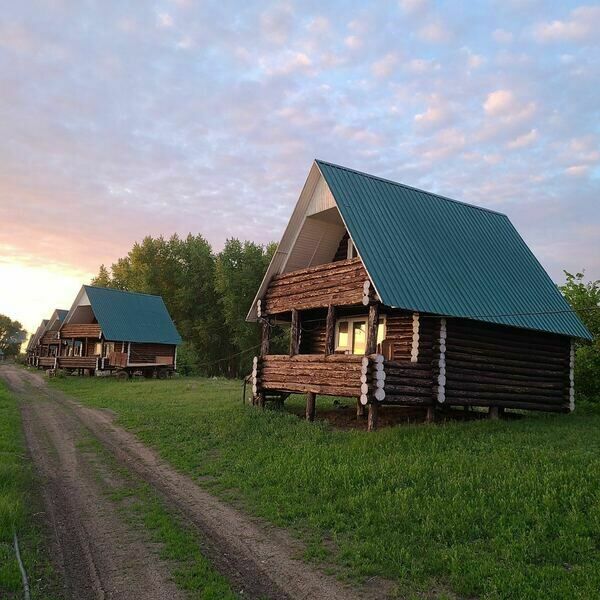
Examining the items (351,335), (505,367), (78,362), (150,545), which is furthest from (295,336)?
(78,362)

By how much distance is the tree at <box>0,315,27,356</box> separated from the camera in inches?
5591

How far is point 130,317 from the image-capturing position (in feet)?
147

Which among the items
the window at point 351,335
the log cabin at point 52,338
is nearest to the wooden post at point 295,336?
the window at point 351,335

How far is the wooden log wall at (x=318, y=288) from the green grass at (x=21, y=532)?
9.84 metres

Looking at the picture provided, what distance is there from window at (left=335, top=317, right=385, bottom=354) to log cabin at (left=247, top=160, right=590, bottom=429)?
5 centimetres

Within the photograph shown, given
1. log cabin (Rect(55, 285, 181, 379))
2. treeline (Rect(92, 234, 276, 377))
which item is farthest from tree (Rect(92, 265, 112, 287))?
log cabin (Rect(55, 285, 181, 379))

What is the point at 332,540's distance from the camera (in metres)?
7.77

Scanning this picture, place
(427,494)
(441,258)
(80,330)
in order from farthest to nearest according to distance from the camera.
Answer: (80,330) → (441,258) → (427,494)

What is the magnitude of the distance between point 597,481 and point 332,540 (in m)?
4.79

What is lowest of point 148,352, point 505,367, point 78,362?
point 78,362

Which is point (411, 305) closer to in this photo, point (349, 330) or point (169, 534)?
point (349, 330)

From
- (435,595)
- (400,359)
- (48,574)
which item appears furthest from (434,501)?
(400,359)

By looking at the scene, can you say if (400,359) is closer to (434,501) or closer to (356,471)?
(356,471)

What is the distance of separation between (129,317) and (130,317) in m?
0.11
